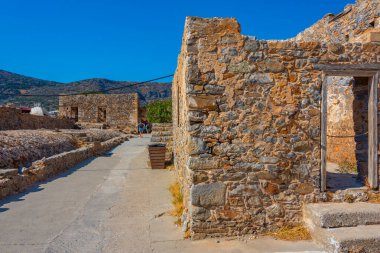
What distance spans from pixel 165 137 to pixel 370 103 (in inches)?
382

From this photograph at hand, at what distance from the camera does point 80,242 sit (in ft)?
16.4

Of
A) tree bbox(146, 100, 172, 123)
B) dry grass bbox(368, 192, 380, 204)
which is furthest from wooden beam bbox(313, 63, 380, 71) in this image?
tree bbox(146, 100, 172, 123)

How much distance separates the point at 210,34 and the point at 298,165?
2464 mm

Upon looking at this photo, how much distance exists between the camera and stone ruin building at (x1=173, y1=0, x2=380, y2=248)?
202 inches

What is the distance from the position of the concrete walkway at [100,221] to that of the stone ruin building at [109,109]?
2673 centimetres

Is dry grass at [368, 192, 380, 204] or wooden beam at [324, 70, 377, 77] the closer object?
wooden beam at [324, 70, 377, 77]

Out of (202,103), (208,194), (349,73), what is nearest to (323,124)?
(349,73)

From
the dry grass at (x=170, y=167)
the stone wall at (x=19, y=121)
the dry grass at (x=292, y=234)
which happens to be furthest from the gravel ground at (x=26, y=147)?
the dry grass at (x=292, y=234)

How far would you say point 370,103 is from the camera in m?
5.63

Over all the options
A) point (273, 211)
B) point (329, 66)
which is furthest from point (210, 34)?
point (273, 211)

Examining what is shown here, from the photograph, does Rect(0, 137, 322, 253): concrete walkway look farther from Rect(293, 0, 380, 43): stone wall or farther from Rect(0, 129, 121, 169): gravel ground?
Rect(293, 0, 380, 43): stone wall

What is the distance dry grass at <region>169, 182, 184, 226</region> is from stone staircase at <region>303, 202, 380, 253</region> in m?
2.16

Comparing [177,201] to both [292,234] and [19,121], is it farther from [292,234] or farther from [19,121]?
[19,121]

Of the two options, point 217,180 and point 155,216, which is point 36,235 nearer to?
point 155,216
